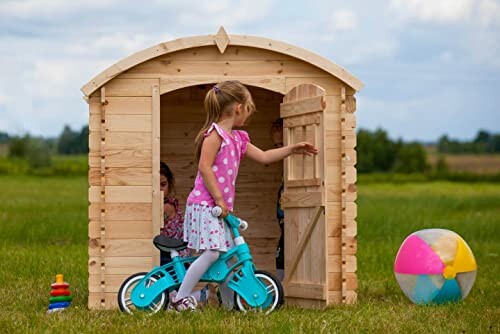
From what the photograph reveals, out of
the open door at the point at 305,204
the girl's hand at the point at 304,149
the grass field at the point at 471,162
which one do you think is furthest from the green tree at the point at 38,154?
the girl's hand at the point at 304,149

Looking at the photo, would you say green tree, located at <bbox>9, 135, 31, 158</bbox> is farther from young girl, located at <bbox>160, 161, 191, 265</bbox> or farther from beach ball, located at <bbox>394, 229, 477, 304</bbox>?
beach ball, located at <bbox>394, 229, 477, 304</bbox>

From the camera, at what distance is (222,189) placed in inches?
317

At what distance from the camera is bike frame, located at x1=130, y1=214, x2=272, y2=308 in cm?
793

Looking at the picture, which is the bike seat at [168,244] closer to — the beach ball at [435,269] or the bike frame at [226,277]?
the bike frame at [226,277]

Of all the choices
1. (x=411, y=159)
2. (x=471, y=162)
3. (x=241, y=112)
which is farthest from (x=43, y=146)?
(x=241, y=112)

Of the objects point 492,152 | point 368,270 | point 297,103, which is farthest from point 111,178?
point 492,152

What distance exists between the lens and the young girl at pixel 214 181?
7.89 meters

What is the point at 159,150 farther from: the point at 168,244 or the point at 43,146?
the point at 43,146

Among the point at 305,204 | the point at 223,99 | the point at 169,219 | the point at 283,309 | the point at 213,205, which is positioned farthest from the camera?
the point at 169,219

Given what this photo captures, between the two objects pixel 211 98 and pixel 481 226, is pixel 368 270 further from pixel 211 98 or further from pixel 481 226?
pixel 481 226

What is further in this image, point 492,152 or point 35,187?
point 492,152

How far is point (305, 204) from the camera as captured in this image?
8547 millimetres

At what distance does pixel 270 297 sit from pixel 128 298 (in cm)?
122

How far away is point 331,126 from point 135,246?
6.68ft
